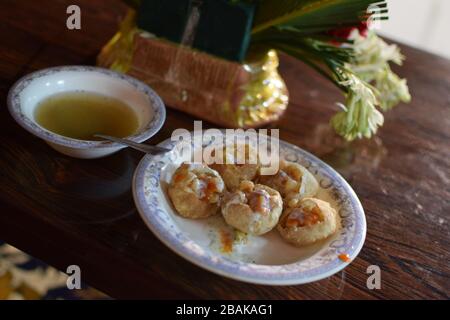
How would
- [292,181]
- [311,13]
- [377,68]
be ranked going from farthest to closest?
[377,68] → [311,13] → [292,181]

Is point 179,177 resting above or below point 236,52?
below

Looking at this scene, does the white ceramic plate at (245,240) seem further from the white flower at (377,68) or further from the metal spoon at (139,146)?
the white flower at (377,68)

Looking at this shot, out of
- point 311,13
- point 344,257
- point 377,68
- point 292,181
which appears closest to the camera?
point 344,257

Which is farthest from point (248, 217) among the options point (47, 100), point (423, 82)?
point (423, 82)

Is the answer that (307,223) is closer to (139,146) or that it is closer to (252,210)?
(252,210)

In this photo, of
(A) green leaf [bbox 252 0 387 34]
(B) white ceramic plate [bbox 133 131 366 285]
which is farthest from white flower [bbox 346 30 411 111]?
(B) white ceramic plate [bbox 133 131 366 285]

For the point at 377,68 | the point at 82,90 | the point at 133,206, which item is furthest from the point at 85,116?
the point at 377,68
